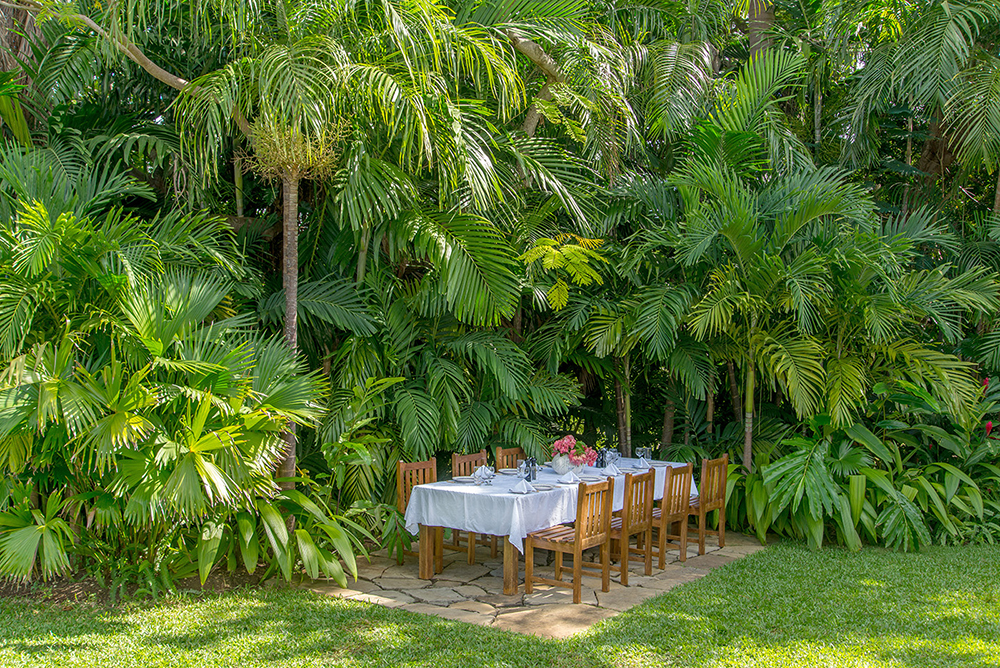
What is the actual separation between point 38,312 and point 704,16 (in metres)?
6.42

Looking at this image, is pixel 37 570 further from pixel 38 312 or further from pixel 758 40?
pixel 758 40

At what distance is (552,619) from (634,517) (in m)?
1.03

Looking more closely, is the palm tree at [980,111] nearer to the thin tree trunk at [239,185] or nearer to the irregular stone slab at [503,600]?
the irregular stone slab at [503,600]

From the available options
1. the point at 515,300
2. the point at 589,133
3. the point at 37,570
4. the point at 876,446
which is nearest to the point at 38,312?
the point at 37,570

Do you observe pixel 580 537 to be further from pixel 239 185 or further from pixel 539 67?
pixel 539 67

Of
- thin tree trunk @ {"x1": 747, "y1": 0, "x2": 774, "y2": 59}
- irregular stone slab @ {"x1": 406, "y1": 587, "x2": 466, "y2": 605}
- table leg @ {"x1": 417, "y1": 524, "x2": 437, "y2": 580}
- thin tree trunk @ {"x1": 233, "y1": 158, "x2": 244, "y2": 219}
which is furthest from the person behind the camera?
thin tree trunk @ {"x1": 747, "y1": 0, "x2": 774, "y2": 59}

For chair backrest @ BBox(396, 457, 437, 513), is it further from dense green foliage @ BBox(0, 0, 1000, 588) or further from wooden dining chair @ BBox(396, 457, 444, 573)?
dense green foliage @ BBox(0, 0, 1000, 588)

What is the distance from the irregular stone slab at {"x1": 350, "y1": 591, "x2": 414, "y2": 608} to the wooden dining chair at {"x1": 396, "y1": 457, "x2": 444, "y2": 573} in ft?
1.68

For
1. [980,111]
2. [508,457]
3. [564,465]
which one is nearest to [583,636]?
[564,465]

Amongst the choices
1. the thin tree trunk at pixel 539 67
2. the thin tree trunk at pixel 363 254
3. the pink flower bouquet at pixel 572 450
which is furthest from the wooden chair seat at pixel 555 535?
the thin tree trunk at pixel 539 67

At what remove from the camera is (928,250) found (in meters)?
8.09

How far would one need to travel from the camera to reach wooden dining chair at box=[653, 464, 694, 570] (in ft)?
18.5

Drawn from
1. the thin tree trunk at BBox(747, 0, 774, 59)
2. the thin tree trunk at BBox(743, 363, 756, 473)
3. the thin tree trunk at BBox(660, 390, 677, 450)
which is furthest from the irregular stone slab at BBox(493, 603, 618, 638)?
the thin tree trunk at BBox(747, 0, 774, 59)

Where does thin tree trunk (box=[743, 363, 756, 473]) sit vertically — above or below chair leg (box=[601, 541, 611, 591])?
above
